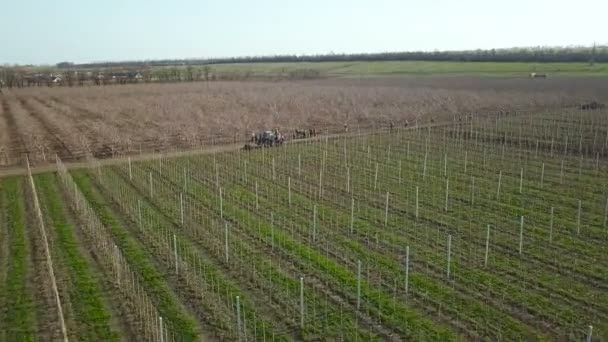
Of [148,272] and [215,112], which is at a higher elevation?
[215,112]

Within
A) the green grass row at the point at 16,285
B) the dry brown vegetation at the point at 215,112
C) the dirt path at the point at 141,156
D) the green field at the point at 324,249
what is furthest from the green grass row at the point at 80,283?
the dry brown vegetation at the point at 215,112

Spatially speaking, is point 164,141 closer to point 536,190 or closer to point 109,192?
point 109,192

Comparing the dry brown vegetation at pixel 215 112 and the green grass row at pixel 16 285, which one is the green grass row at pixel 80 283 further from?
the dry brown vegetation at pixel 215 112

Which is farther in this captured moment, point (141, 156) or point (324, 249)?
point (141, 156)

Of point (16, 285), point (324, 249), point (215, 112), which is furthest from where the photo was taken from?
point (215, 112)

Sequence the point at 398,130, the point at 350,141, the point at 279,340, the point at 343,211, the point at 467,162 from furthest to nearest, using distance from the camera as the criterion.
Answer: the point at 398,130 < the point at 350,141 < the point at 467,162 < the point at 343,211 < the point at 279,340

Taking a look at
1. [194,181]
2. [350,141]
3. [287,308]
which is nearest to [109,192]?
[194,181]

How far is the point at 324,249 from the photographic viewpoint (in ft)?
47.6

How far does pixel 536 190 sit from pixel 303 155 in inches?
459

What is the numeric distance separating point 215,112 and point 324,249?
104 ft

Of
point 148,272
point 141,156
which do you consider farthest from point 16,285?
point 141,156

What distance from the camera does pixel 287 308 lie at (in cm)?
1134

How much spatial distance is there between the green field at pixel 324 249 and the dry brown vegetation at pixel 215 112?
7990 mm

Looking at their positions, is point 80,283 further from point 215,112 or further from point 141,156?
point 215,112
